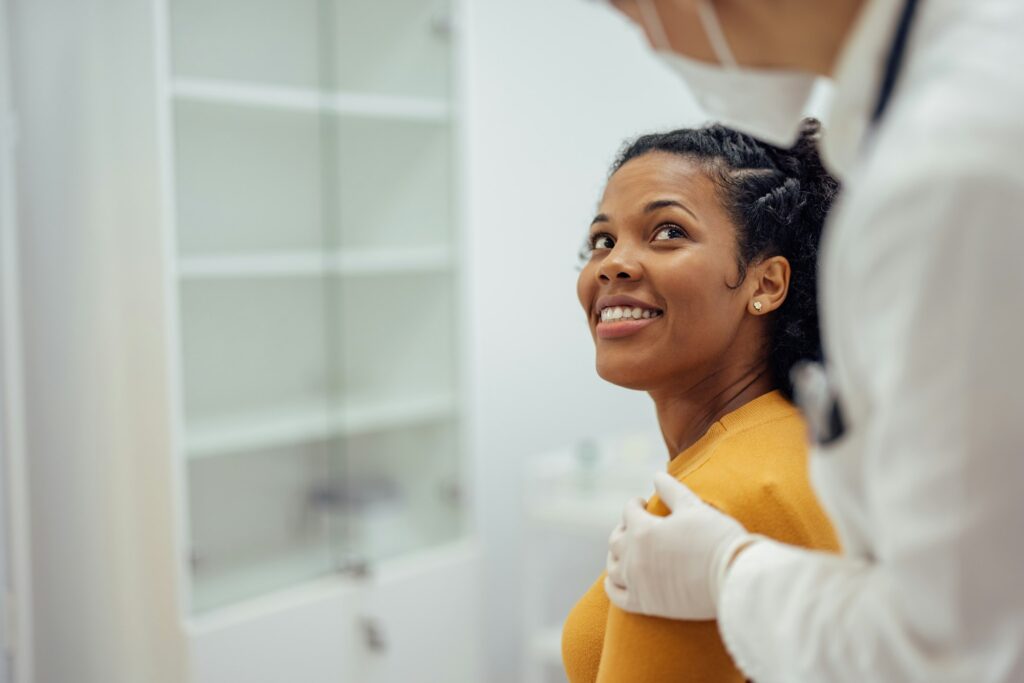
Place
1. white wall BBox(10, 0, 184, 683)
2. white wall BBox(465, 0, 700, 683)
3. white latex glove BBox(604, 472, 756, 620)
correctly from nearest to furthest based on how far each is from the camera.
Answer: white latex glove BBox(604, 472, 756, 620) → white wall BBox(10, 0, 184, 683) → white wall BBox(465, 0, 700, 683)

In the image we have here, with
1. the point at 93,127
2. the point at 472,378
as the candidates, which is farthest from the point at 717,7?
the point at 472,378

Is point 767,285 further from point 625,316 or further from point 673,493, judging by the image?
point 673,493

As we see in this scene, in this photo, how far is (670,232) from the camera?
3.68 ft

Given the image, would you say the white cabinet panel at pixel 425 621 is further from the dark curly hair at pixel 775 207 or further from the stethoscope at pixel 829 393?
the stethoscope at pixel 829 393

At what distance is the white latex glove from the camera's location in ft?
2.72

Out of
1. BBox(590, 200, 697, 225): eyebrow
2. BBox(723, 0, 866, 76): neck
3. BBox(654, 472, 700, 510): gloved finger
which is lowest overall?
BBox(654, 472, 700, 510): gloved finger

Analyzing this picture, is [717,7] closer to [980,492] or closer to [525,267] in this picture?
[980,492]

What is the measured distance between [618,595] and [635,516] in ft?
0.22

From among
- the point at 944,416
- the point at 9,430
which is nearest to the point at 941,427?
Answer: the point at 944,416

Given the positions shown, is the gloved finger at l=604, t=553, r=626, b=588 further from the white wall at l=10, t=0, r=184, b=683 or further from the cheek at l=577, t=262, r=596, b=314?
the white wall at l=10, t=0, r=184, b=683

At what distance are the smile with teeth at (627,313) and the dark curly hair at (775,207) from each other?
0.32ft

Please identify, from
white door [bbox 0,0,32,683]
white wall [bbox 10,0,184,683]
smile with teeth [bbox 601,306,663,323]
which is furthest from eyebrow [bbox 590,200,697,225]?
white door [bbox 0,0,32,683]

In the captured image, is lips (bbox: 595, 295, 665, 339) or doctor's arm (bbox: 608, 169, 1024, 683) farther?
lips (bbox: 595, 295, 665, 339)

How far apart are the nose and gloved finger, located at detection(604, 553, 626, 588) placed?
0.31 m
